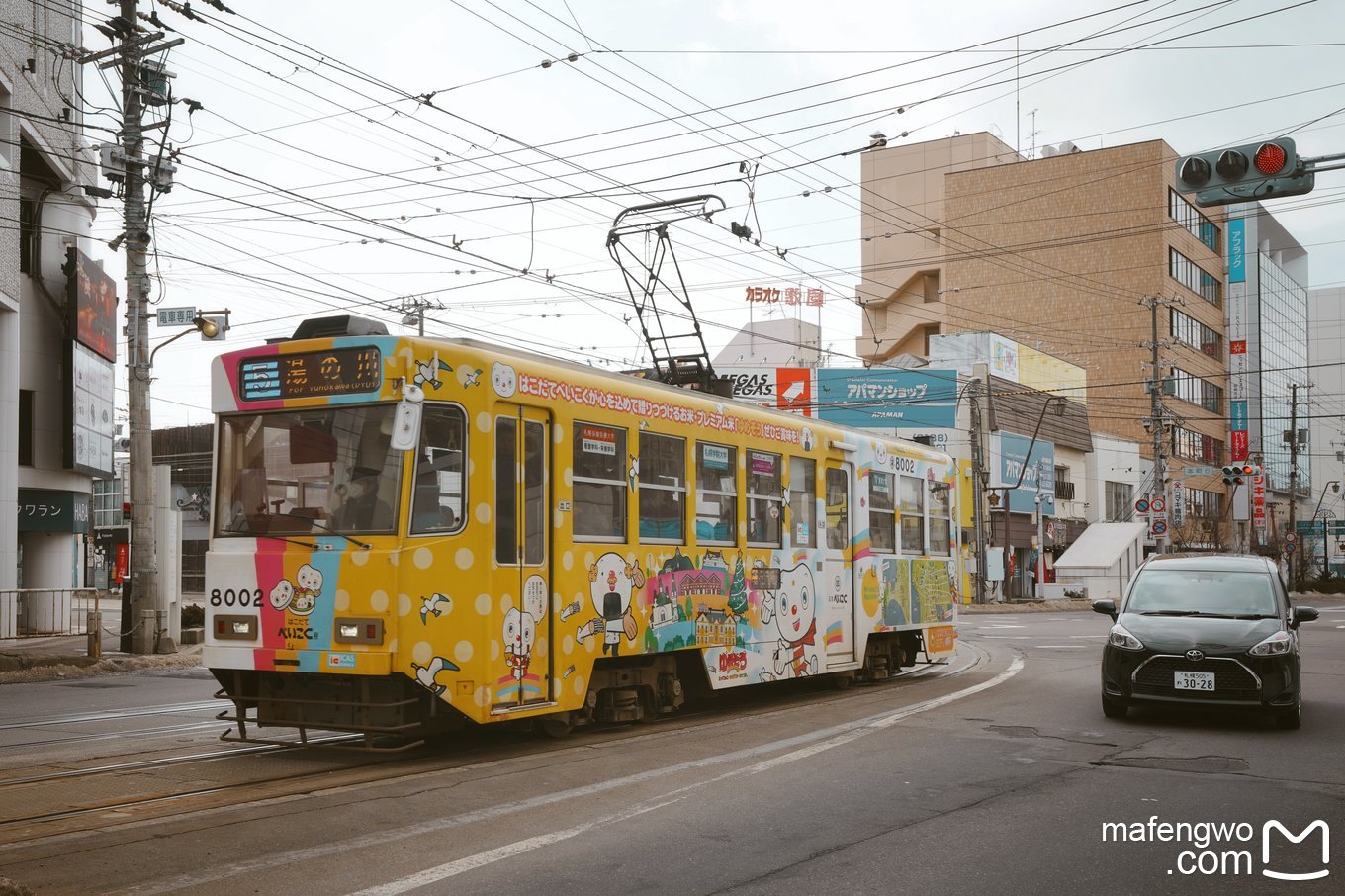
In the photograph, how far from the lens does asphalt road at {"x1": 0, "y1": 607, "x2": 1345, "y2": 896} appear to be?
6121 mm

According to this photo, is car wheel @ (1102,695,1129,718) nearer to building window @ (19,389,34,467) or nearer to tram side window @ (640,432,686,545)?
tram side window @ (640,432,686,545)

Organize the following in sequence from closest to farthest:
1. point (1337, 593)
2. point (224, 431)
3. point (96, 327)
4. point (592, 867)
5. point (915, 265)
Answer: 1. point (592, 867)
2. point (224, 431)
3. point (96, 327)
4. point (1337, 593)
5. point (915, 265)

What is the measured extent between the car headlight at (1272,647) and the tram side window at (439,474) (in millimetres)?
7314

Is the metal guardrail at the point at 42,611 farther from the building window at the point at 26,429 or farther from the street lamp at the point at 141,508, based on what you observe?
the building window at the point at 26,429

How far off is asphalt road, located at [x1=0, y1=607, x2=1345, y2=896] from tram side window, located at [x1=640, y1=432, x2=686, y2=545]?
1856 mm

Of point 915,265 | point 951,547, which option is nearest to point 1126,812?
point 951,547

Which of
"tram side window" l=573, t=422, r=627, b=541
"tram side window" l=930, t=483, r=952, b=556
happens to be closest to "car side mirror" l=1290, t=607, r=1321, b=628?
"tram side window" l=930, t=483, r=952, b=556

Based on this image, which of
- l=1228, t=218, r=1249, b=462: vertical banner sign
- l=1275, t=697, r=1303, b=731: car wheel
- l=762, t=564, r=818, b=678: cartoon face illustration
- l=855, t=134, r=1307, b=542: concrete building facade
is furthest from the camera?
l=1228, t=218, r=1249, b=462: vertical banner sign

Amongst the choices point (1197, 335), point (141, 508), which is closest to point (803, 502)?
point (141, 508)

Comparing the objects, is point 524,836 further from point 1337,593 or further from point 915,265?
point 915,265

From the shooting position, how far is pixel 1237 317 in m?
84.8

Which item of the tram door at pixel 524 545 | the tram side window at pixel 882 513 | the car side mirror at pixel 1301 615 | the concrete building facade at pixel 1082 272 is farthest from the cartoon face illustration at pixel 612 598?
the concrete building facade at pixel 1082 272

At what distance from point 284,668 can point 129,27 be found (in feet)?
51.0

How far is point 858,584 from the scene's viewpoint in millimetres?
15523
